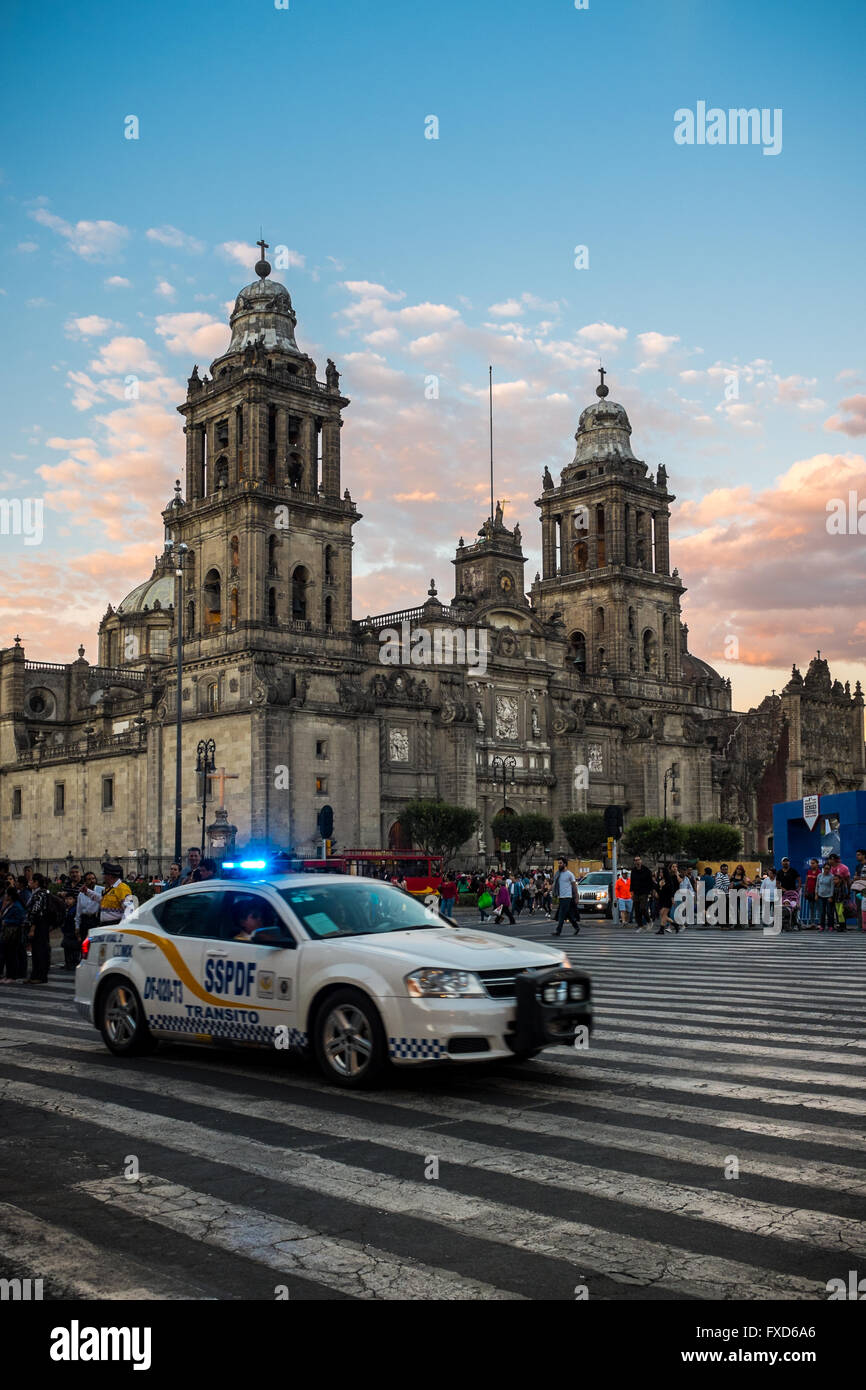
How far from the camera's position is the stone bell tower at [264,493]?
59.2m

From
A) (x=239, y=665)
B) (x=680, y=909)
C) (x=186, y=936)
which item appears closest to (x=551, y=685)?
(x=239, y=665)

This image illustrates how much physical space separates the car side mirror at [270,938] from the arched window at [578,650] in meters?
74.3

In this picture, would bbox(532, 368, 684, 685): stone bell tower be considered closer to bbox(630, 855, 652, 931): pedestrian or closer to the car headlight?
bbox(630, 855, 652, 931): pedestrian

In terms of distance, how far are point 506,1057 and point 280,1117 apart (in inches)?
64.0

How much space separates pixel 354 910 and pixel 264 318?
58812 mm

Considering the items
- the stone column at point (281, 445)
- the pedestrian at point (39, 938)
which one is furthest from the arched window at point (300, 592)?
the pedestrian at point (39, 938)

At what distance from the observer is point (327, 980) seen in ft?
28.6

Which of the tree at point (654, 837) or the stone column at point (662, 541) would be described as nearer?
the tree at point (654, 837)

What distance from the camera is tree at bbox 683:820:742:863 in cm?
7050

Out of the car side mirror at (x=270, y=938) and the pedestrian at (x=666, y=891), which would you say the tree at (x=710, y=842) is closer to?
the pedestrian at (x=666, y=891)

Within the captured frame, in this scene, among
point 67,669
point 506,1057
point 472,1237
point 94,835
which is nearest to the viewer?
point 472,1237

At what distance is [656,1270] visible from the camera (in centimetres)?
493
